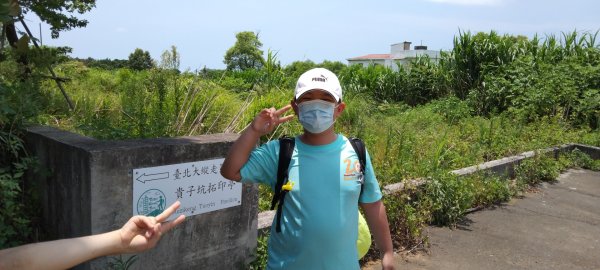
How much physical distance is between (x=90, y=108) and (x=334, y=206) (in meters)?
4.38

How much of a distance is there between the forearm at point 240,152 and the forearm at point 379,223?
2.03 feet

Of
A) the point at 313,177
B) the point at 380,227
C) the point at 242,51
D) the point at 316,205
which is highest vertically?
the point at 242,51

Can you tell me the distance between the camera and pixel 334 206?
77.9 inches

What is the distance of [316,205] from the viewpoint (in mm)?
1966

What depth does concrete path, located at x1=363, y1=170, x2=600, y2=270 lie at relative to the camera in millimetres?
4188

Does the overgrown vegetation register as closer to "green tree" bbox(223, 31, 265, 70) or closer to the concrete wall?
the concrete wall

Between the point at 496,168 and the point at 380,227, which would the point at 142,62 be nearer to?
the point at 496,168

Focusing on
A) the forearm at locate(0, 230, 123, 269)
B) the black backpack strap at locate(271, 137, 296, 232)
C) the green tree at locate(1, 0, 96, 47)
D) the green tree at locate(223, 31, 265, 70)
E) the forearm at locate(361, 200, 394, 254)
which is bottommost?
the forearm at locate(361, 200, 394, 254)

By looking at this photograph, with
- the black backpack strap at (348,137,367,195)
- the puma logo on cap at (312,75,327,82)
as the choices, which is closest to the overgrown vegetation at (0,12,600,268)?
the black backpack strap at (348,137,367,195)

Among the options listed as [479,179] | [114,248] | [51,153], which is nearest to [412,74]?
[479,179]

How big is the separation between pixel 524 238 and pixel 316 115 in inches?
150

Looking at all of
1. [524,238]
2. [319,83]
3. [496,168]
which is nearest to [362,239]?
[319,83]

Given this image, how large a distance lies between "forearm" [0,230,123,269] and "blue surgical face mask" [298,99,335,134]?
3.11 feet

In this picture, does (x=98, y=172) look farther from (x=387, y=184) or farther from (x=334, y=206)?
(x=387, y=184)
